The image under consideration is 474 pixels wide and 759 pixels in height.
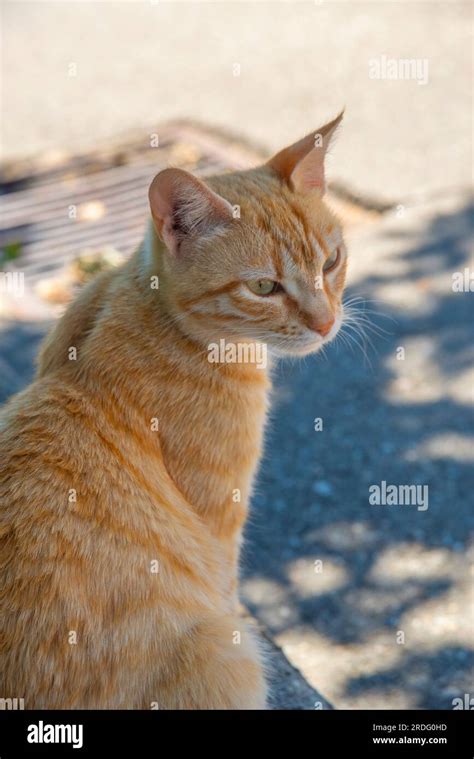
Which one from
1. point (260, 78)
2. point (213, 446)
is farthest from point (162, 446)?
point (260, 78)

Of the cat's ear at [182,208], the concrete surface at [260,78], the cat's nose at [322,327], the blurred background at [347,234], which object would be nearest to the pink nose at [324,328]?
the cat's nose at [322,327]

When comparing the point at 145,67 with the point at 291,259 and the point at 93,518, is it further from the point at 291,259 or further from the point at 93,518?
the point at 93,518

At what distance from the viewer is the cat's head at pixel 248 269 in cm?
265

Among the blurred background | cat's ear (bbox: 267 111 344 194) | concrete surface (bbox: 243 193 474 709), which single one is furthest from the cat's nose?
concrete surface (bbox: 243 193 474 709)

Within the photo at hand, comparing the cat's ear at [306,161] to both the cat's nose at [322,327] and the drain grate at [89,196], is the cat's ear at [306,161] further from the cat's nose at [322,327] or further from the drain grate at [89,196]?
the drain grate at [89,196]

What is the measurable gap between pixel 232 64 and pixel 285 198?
16.3 feet

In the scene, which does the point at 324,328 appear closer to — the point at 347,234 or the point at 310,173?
the point at 310,173

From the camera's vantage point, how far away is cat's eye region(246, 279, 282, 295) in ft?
8.74

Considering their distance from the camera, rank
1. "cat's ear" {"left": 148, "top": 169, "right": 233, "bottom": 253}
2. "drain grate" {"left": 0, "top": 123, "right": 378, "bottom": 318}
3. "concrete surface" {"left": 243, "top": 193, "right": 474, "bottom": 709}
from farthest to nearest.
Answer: "drain grate" {"left": 0, "top": 123, "right": 378, "bottom": 318}, "concrete surface" {"left": 243, "top": 193, "right": 474, "bottom": 709}, "cat's ear" {"left": 148, "top": 169, "right": 233, "bottom": 253}

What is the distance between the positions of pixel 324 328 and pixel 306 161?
0.55m

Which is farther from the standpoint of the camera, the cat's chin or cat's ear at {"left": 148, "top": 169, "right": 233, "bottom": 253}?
the cat's chin

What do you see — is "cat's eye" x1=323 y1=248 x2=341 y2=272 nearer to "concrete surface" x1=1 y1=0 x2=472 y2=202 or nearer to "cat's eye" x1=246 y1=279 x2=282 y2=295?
"cat's eye" x1=246 y1=279 x2=282 y2=295

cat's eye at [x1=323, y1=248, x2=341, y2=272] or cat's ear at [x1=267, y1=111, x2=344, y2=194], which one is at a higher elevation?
cat's ear at [x1=267, y1=111, x2=344, y2=194]
